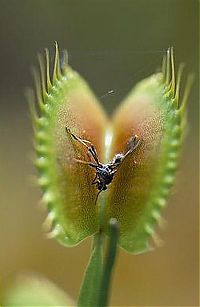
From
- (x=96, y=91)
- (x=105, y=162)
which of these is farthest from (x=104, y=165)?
(x=96, y=91)

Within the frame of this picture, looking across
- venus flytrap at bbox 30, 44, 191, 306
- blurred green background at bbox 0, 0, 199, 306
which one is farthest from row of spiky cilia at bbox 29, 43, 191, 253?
blurred green background at bbox 0, 0, 199, 306

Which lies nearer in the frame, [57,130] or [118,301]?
[57,130]

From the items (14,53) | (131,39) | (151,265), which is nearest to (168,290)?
(151,265)

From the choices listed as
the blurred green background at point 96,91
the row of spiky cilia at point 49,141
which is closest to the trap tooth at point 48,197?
the row of spiky cilia at point 49,141

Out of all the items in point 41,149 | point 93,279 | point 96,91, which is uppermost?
point 96,91

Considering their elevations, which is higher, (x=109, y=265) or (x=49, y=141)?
(x=49, y=141)

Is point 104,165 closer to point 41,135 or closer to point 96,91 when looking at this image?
point 41,135

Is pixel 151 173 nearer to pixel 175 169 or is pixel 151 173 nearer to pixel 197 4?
pixel 175 169
